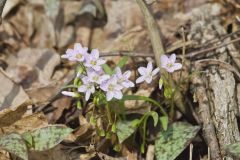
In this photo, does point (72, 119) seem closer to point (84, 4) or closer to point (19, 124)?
point (19, 124)

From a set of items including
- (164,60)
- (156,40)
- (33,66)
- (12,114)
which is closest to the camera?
(164,60)

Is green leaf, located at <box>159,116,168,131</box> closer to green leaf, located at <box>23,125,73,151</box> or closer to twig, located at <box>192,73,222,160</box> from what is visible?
twig, located at <box>192,73,222,160</box>

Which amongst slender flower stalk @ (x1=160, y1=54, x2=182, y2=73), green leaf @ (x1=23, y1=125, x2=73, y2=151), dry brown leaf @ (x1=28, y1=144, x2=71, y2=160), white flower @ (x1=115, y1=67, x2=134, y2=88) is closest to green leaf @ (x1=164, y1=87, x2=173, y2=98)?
slender flower stalk @ (x1=160, y1=54, x2=182, y2=73)

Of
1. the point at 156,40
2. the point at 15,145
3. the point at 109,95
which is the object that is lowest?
the point at 15,145

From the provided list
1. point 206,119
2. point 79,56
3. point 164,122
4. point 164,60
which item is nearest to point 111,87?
point 79,56

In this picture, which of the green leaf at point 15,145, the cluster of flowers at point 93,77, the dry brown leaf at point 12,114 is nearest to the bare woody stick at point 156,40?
the cluster of flowers at point 93,77

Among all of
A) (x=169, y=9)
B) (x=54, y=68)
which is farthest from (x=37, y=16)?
(x=169, y=9)

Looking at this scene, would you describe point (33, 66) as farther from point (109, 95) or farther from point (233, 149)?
point (233, 149)
